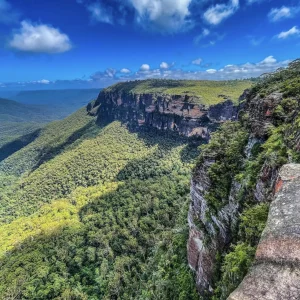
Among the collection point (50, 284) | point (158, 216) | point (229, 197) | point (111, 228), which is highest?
point (229, 197)

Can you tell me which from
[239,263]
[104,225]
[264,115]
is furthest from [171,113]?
[239,263]

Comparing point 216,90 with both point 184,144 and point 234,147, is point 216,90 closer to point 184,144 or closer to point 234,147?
point 184,144

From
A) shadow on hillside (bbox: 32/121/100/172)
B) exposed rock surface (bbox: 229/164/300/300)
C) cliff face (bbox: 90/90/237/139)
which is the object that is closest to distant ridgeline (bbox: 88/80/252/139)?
cliff face (bbox: 90/90/237/139)

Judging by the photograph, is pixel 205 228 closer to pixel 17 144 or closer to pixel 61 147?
pixel 61 147

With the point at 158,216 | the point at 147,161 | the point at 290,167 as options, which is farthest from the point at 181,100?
the point at 290,167

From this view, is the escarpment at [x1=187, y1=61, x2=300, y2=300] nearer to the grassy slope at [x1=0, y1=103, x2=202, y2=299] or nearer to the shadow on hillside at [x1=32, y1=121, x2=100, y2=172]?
the grassy slope at [x1=0, y1=103, x2=202, y2=299]

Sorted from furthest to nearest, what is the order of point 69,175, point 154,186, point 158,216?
point 69,175 < point 154,186 < point 158,216

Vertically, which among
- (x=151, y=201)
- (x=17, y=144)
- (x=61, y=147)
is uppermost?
(x=151, y=201)
